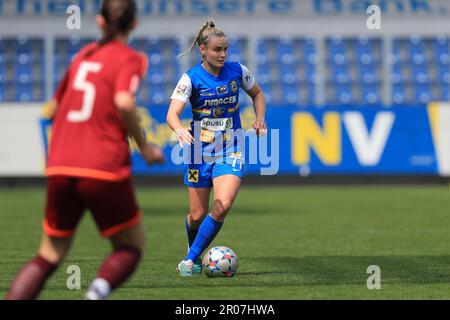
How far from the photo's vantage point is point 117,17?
5.80 metres

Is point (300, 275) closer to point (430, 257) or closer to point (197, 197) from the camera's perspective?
point (197, 197)

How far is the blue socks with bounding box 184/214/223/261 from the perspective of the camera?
Result: 8.75 m

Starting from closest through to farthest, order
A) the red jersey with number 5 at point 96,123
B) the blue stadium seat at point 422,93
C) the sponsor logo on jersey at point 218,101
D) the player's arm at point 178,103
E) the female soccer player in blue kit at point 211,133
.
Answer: the red jersey with number 5 at point 96,123, the player's arm at point 178,103, the female soccer player in blue kit at point 211,133, the sponsor logo on jersey at point 218,101, the blue stadium seat at point 422,93

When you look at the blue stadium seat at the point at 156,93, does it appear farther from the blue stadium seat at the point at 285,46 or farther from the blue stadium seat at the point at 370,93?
the blue stadium seat at the point at 370,93

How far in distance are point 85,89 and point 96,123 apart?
208 millimetres

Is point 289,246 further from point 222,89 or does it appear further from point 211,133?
point 222,89

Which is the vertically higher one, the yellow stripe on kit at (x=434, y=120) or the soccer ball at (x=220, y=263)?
the yellow stripe on kit at (x=434, y=120)

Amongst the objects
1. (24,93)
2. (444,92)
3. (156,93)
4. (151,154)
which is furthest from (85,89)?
(444,92)

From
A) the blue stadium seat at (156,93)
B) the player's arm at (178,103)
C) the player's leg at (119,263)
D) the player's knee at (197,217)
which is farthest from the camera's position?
the blue stadium seat at (156,93)

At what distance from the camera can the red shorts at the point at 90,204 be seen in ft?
18.6

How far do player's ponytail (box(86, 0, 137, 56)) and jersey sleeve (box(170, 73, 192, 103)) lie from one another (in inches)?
110

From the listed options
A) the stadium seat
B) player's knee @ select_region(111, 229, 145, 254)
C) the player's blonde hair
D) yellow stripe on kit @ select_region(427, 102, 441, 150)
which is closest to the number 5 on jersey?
player's knee @ select_region(111, 229, 145, 254)

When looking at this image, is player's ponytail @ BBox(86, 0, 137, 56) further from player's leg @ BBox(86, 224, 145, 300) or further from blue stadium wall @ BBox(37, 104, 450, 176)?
blue stadium wall @ BBox(37, 104, 450, 176)

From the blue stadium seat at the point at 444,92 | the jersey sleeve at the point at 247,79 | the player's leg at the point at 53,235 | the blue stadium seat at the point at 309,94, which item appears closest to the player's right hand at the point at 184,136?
the jersey sleeve at the point at 247,79
